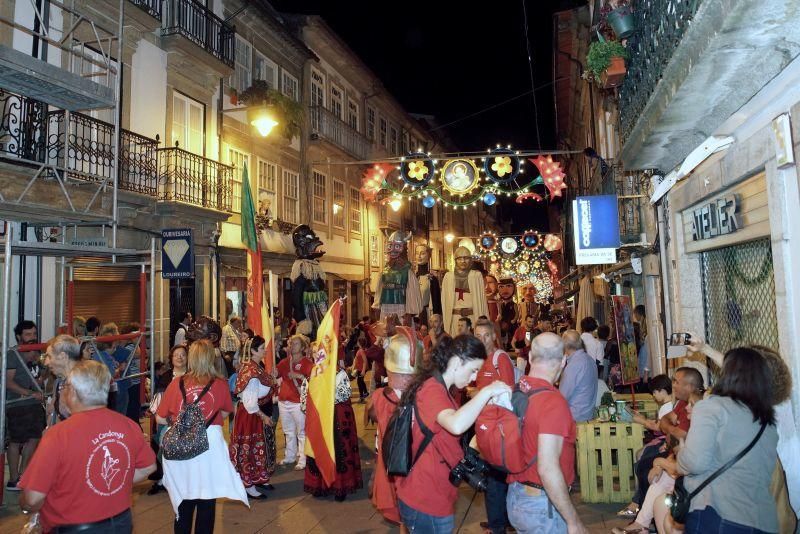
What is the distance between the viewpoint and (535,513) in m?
3.36

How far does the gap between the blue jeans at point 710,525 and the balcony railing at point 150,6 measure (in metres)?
13.7

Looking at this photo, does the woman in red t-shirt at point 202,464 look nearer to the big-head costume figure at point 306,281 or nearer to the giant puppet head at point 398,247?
the big-head costume figure at point 306,281

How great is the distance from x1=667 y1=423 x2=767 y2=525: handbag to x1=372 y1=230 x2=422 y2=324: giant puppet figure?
5.59m

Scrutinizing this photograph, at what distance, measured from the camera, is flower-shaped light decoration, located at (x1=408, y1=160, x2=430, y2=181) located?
40.5 feet

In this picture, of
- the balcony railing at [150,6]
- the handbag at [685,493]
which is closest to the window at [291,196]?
the balcony railing at [150,6]

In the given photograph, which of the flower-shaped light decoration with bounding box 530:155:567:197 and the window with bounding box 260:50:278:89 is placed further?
the window with bounding box 260:50:278:89

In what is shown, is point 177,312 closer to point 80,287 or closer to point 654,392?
point 80,287

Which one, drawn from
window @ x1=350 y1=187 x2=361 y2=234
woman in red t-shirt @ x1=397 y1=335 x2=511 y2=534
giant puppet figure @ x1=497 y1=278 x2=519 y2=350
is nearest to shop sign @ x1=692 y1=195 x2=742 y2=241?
woman in red t-shirt @ x1=397 y1=335 x2=511 y2=534

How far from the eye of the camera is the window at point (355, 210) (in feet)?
83.6

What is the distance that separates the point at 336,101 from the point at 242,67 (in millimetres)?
6953

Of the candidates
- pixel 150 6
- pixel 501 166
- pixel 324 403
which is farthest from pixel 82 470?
pixel 150 6

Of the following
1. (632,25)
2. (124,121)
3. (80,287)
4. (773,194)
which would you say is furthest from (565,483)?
(124,121)

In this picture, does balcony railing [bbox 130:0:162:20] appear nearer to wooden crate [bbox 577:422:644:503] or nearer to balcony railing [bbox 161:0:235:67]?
balcony railing [bbox 161:0:235:67]

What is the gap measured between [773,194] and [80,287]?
1235cm
